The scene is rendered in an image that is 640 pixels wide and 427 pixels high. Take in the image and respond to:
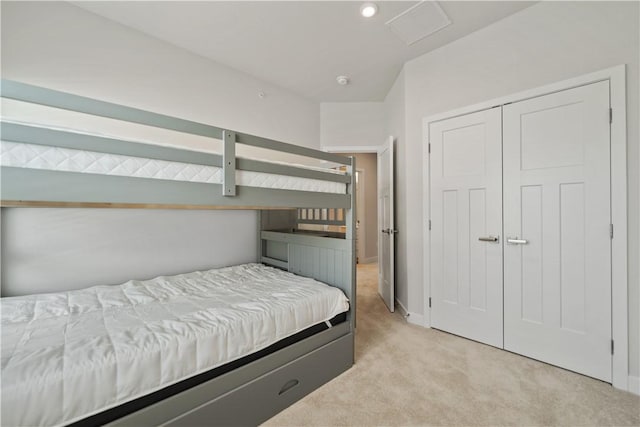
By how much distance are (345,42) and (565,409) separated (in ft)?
9.85

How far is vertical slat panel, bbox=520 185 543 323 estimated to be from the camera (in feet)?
6.43

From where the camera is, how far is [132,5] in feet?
6.31

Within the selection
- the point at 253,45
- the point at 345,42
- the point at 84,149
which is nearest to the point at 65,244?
the point at 84,149

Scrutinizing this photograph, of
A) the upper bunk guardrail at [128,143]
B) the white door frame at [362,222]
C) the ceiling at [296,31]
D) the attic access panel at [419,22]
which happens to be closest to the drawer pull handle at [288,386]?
the upper bunk guardrail at [128,143]

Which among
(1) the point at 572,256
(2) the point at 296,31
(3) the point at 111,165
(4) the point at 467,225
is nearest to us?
(3) the point at 111,165

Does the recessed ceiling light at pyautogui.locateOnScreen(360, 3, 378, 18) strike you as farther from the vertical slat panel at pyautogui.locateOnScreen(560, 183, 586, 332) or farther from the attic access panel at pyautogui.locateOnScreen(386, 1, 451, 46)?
the vertical slat panel at pyautogui.locateOnScreen(560, 183, 586, 332)

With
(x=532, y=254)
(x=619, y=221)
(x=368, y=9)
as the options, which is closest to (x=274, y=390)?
(x=532, y=254)

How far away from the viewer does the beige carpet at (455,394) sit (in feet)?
4.54

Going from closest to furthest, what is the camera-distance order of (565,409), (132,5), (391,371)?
(565,409), (391,371), (132,5)

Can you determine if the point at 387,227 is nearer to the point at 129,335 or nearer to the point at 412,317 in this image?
the point at 412,317

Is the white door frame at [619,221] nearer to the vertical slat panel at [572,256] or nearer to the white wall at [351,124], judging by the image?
the vertical slat panel at [572,256]

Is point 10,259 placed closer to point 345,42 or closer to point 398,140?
point 345,42

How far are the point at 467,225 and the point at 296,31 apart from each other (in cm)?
224

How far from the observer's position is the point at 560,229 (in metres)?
1.87
